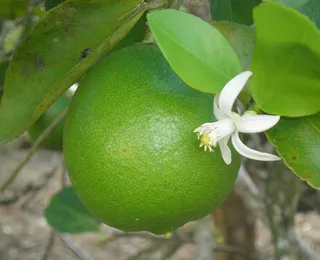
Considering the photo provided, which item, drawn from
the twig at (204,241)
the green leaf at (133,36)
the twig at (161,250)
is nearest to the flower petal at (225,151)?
the green leaf at (133,36)

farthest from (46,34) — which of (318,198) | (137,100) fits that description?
(318,198)

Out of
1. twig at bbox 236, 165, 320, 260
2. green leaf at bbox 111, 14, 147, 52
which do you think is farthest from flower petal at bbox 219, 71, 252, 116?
twig at bbox 236, 165, 320, 260

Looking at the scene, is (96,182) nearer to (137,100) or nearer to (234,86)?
(137,100)

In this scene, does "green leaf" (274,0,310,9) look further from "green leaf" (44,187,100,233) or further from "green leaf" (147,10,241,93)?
"green leaf" (44,187,100,233)

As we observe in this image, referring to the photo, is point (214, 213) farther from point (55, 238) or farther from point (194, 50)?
point (194, 50)

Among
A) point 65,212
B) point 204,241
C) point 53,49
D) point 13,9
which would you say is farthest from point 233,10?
point 65,212

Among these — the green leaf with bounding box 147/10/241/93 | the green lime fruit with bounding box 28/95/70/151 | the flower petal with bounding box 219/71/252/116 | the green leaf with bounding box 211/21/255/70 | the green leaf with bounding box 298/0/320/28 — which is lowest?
the green lime fruit with bounding box 28/95/70/151
